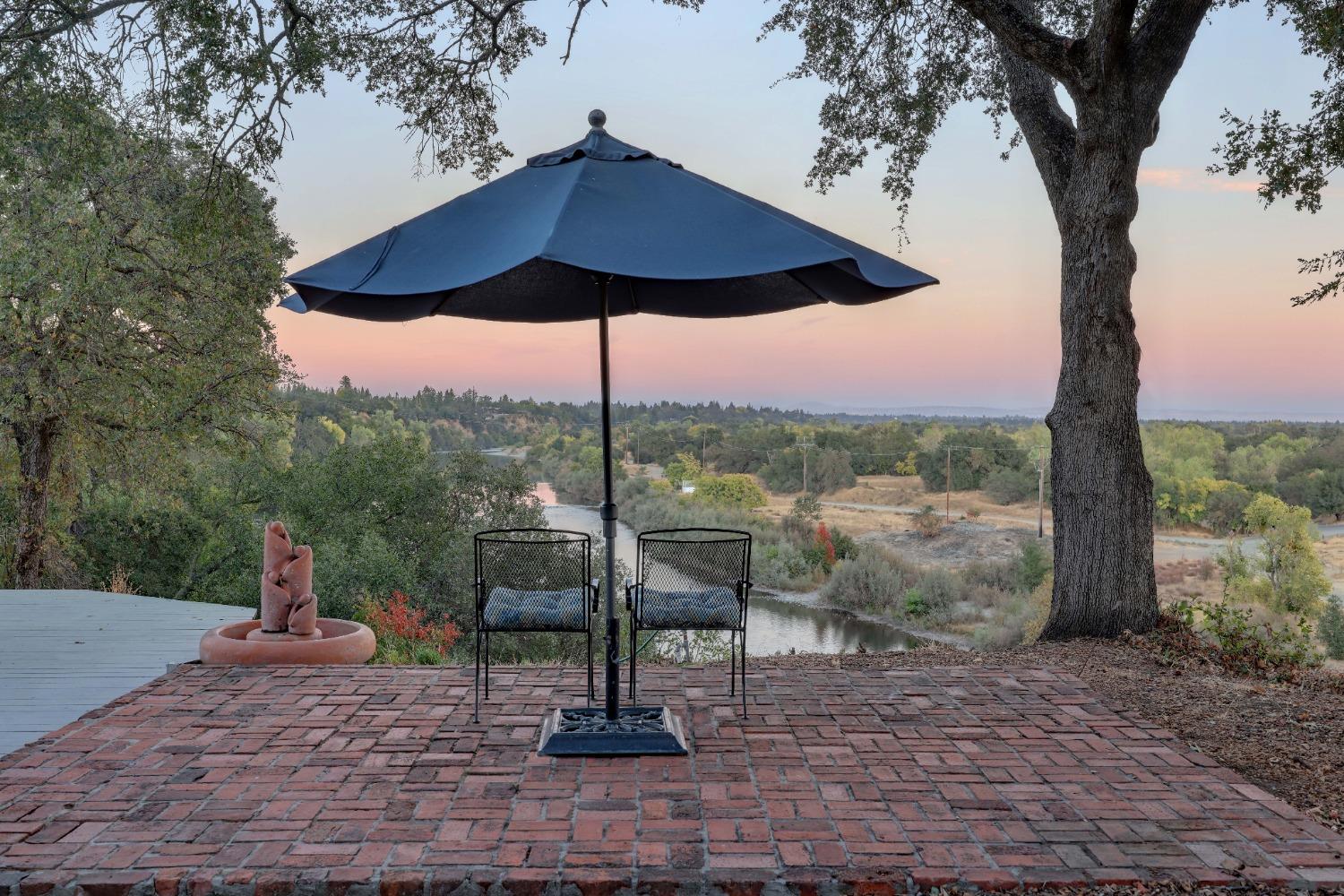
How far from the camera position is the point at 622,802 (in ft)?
10.8

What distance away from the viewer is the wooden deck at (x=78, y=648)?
4418 mm

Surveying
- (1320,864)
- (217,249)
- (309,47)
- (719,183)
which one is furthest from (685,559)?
(217,249)

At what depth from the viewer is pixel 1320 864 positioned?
2.87 metres

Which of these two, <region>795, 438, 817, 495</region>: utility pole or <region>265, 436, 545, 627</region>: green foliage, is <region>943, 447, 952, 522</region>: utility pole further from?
<region>265, 436, 545, 627</region>: green foliage

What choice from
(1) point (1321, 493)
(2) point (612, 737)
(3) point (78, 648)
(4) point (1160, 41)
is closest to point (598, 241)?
(2) point (612, 737)

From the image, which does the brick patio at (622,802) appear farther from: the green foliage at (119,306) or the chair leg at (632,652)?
the green foliage at (119,306)

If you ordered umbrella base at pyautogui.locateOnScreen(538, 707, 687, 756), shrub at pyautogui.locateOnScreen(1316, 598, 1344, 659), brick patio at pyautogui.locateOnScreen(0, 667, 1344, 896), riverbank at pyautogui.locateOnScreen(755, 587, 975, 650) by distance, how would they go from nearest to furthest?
1. brick patio at pyautogui.locateOnScreen(0, 667, 1344, 896)
2. umbrella base at pyautogui.locateOnScreen(538, 707, 687, 756)
3. shrub at pyautogui.locateOnScreen(1316, 598, 1344, 659)
4. riverbank at pyautogui.locateOnScreen(755, 587, 975, 650)

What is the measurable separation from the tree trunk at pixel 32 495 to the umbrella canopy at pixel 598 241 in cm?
825

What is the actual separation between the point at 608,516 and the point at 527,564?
1.96 feet

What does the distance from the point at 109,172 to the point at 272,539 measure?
5.93 metres

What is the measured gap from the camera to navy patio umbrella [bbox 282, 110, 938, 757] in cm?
306

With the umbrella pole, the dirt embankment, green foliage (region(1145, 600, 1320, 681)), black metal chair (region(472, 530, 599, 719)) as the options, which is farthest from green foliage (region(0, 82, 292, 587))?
the dirt embankment

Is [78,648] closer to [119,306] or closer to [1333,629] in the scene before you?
[119,306]

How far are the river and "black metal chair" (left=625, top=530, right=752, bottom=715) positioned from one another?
13086 millimetres
